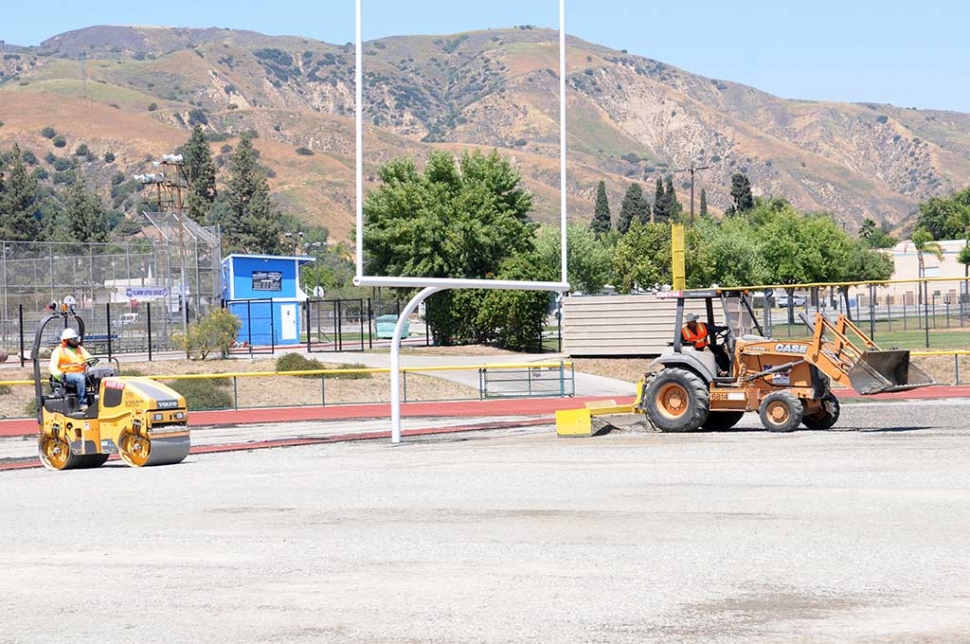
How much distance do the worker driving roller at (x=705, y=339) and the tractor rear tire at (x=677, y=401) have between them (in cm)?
48

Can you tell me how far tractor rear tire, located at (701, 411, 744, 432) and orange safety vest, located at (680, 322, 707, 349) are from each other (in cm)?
134

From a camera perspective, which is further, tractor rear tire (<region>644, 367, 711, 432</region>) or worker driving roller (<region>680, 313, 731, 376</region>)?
worker driving roller (<region>680, 313, 731, 376</region>)

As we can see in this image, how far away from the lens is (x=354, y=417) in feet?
105

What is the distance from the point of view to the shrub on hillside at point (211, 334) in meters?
46.8

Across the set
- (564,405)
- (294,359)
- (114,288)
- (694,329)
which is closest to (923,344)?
(564,405)

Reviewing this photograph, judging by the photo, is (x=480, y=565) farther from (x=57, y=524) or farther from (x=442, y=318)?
(x=442, y=318)

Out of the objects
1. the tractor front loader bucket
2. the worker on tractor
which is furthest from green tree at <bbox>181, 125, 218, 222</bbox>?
the tractor front loader bucket

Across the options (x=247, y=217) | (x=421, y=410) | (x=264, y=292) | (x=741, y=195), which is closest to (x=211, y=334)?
(x=421, y=410)

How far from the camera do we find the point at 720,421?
22969mm

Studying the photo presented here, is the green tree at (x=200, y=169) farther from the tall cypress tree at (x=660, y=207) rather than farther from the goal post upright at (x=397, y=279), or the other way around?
the goal post upright at (x=397, y=279)

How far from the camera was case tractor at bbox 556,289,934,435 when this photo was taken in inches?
830

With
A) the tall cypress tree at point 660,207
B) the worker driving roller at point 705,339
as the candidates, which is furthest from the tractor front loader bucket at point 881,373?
the tall cypress tree at point 660,207

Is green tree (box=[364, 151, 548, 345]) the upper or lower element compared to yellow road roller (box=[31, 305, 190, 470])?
upper

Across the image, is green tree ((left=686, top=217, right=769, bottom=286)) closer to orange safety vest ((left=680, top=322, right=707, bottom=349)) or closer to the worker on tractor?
orange safety vest ((left=680, top=322, right=707, bottom=349))
